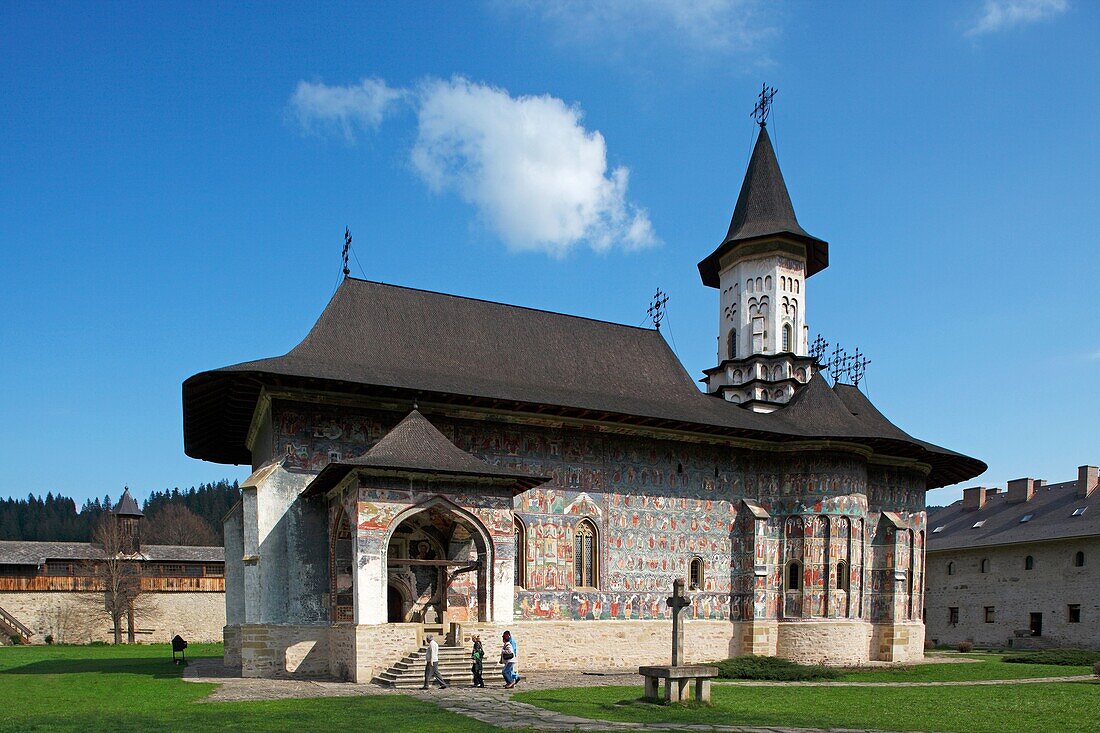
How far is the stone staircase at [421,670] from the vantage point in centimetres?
1490

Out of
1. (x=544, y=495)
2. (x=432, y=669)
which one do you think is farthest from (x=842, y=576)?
(x=432, y=669)

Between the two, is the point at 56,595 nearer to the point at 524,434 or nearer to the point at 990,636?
the point at 524,434

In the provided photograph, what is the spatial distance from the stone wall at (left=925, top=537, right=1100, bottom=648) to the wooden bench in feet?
77.4

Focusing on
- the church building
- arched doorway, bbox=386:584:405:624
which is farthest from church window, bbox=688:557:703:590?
arched doorway, bbox=386:584:405:624

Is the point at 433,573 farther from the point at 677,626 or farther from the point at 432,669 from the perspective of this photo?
the point at 677,626

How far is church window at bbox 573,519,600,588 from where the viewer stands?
66.8 ft

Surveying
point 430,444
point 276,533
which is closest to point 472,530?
point 430,444

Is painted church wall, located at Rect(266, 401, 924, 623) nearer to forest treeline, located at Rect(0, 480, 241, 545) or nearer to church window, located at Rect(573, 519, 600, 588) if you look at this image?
church window, located at Rect(573, 519, 600, 588)

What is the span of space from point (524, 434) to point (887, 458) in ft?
34.0

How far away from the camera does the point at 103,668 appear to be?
65.8 ft

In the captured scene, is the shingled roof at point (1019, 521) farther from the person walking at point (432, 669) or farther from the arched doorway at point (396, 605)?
the person walking at point (432, 669)

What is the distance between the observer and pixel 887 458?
24078mm

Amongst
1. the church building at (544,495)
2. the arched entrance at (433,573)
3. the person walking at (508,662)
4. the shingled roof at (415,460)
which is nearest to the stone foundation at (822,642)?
the church building at (544,495)

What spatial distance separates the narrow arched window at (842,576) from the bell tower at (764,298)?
208 inches
